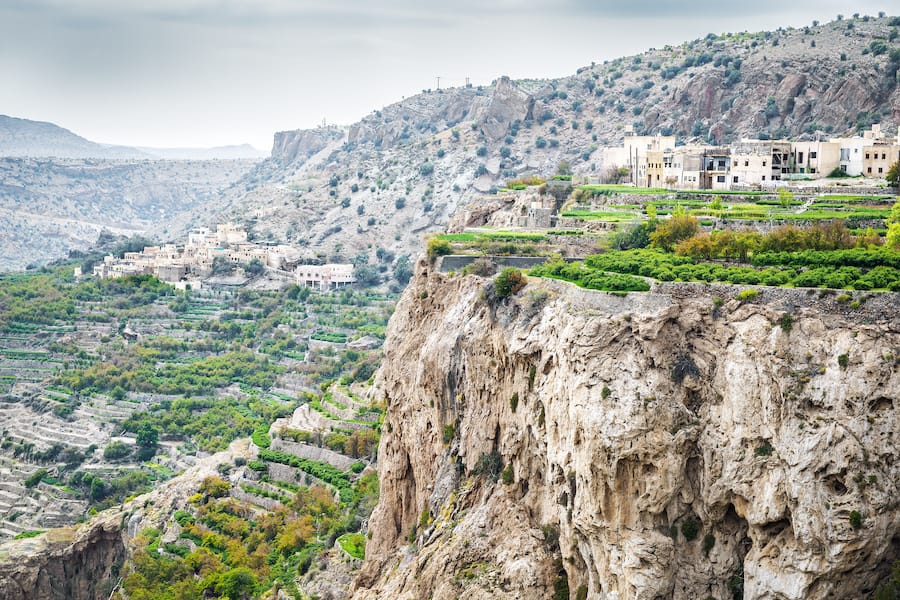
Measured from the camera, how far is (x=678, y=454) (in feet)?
83.9

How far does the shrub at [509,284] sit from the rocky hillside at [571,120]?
52.9 m

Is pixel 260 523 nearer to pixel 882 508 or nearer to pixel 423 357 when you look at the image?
pixel 423 357

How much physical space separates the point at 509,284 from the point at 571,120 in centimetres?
10613

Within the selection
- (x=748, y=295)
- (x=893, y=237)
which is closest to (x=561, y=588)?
(x=748, y=295)

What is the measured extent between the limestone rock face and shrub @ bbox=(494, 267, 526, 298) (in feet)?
1.73

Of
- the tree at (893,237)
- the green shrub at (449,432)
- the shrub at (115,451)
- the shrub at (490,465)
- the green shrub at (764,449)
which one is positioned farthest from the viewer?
the shrub at (115,451)

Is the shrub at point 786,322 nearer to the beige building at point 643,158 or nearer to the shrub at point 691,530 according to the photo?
the shrub at point 691,530

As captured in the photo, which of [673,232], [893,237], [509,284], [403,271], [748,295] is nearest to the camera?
[748,295]

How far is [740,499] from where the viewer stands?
2480 centimetres

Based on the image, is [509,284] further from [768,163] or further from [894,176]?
[768,163]

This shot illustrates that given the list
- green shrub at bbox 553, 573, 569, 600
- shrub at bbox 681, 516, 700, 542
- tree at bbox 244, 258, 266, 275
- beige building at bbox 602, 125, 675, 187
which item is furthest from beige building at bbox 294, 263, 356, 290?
shrub at bbox 681, 516, 700, 542

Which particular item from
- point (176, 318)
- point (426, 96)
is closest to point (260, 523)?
point (176, 318)

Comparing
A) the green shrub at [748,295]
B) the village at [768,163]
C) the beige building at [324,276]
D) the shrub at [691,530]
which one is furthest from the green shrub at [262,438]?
the beige building at [324,276]

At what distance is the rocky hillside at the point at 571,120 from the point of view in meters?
95.8
